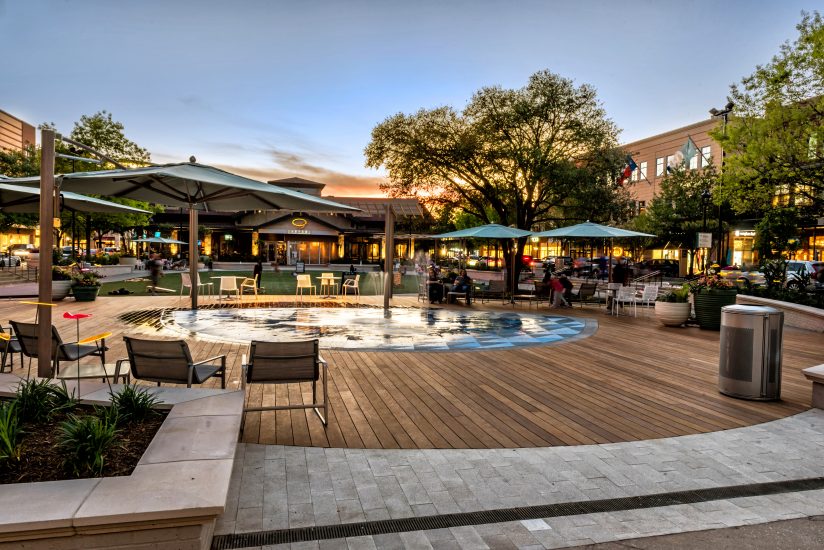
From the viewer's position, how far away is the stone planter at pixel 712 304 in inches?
484

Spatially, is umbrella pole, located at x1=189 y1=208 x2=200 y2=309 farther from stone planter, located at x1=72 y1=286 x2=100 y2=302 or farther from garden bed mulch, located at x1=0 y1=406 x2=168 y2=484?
garden bed mulch, located at x1=0 y1=406 x2=168 y2=484

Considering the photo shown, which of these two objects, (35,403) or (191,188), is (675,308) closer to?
(191,188)

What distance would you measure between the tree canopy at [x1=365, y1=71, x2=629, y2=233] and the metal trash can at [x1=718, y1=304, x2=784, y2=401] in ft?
49.1

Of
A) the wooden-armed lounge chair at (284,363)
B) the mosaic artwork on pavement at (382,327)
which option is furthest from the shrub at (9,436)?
the mosaic artwork on pavement at (382,327)

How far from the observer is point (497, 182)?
22984 mm

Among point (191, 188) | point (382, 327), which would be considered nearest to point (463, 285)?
point (382, 327)

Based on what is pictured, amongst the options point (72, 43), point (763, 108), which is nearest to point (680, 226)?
point (763, 108)

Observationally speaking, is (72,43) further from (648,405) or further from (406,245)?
(406,245)

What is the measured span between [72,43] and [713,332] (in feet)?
79.5

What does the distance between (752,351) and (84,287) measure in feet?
58.5

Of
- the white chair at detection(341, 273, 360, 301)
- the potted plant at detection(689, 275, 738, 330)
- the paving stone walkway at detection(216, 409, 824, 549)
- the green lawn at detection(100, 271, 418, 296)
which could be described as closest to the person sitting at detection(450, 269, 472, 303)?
the white chair at detection(341, 273, 360, 301)

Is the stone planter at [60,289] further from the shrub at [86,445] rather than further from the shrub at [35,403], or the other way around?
the shrub at [86,445]

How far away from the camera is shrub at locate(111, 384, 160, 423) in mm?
4016

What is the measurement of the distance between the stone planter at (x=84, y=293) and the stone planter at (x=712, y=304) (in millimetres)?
18025
